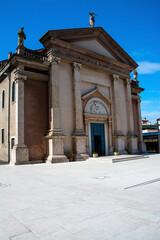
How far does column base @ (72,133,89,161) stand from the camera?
688 inches

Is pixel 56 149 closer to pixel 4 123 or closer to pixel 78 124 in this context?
pixel 78 124

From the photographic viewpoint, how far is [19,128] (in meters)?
15.7

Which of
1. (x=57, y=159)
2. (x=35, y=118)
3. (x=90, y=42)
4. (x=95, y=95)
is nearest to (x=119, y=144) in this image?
(x=95, y=95)

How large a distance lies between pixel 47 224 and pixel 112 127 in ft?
61.4

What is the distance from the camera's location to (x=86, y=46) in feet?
67.8

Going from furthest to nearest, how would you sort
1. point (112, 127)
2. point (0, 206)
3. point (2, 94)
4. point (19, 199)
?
point (112, 127) → point (2, 94) → point (19, 199) → point (0, 206)

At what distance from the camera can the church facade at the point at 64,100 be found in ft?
53.7

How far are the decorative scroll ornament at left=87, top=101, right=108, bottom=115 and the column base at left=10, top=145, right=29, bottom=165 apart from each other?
7.42 metres

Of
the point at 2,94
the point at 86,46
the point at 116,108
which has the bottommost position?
the point at 116,108

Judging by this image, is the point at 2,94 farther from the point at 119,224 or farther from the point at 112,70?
the point at 119,224

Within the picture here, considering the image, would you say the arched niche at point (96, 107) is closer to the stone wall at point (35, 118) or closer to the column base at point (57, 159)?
the stone wall at point (35, 118)

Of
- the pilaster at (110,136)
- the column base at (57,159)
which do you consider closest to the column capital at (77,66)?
the pilaster at (110,136)

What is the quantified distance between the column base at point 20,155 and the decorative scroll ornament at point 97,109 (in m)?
7.42

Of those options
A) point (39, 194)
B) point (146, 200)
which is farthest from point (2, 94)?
point (146, 200)
